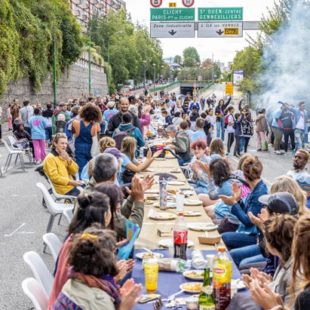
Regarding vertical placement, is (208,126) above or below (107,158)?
below

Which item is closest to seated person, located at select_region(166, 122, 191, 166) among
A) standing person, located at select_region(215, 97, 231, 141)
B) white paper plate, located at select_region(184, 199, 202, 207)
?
white paper plate, located at select_region(184, 199, 202, 207)

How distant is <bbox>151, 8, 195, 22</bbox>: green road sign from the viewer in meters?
27.5

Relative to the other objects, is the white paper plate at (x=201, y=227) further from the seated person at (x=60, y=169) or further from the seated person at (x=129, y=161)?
the seated person at (x=60, y=169)

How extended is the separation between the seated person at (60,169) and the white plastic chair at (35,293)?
Answer: 4.82 meters

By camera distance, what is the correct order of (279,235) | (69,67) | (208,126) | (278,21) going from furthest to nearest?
(69,67), (278,21), (208,126), (279,235)

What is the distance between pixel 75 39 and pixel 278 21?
1687 cm

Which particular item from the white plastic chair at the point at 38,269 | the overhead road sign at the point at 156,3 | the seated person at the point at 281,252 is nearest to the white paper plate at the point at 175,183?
the white plastic chair at the point at 38,269

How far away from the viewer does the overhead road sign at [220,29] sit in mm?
27797

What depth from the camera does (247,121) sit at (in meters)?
20.3

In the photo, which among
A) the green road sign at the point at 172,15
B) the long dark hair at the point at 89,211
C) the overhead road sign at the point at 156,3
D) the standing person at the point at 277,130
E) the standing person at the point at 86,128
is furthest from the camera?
the green road sign at the point at 172,15

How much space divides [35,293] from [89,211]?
0.66 m

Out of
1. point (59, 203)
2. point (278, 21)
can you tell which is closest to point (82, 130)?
point (59, 203)

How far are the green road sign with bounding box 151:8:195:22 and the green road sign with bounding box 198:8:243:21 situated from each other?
1.65 feet

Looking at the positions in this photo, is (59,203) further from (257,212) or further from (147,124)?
(147,124)
